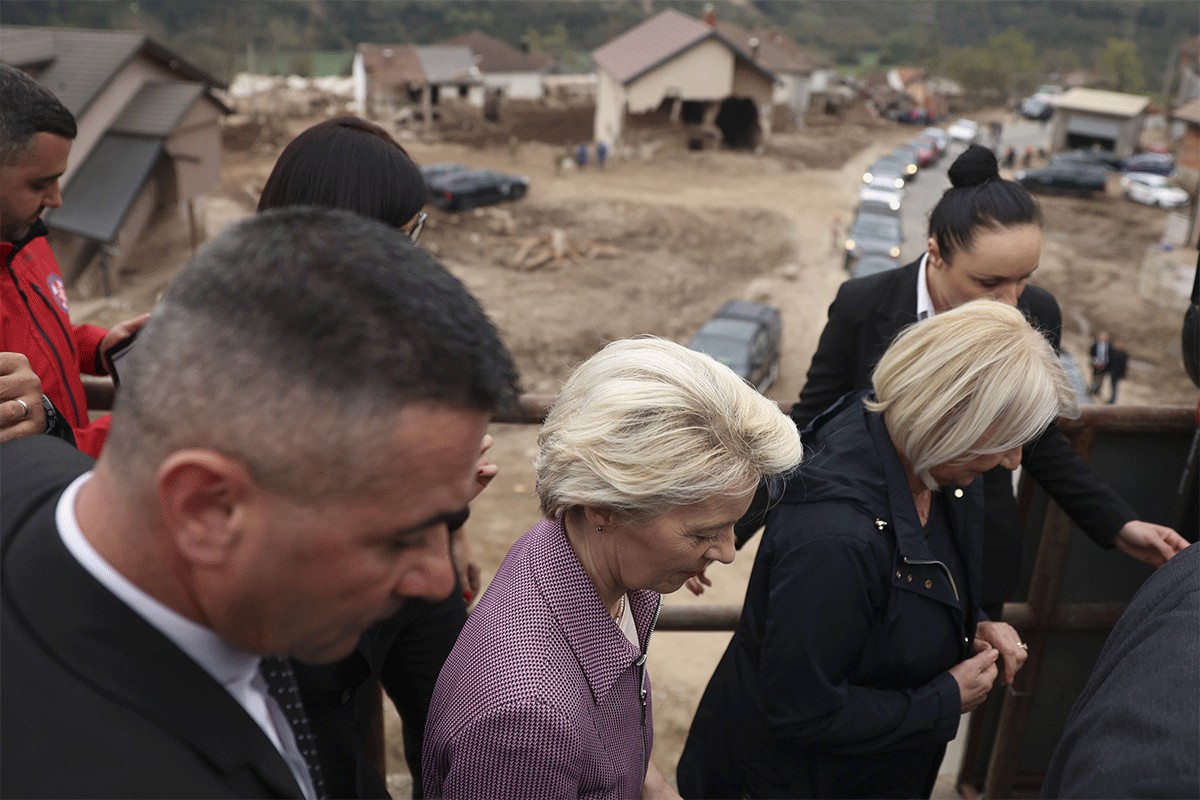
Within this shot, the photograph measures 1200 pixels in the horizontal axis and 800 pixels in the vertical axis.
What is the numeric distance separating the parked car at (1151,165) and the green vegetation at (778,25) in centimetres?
2563

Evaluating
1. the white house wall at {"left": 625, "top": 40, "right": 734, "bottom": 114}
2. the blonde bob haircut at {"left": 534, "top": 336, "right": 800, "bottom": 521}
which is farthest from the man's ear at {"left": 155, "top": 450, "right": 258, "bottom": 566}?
the white house wall at {"left": 625, "top": 40, "right": 734, "bottom": 114}

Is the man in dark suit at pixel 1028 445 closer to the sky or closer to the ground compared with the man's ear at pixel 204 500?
closer to the ground

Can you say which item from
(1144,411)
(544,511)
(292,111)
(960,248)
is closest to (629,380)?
(544,511)

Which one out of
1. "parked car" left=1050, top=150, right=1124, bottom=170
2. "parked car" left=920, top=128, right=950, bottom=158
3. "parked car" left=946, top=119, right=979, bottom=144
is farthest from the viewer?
"parked car" left=946, top=119, right=979, bottom=144

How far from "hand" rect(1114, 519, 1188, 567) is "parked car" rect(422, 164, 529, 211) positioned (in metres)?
24.5

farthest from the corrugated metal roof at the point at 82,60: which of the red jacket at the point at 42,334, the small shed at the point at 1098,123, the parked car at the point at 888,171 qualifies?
the small shed at the point at 1098,123

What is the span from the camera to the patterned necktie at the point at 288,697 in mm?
1470

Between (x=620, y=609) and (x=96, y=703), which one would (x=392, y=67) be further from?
(x=96, y=703)

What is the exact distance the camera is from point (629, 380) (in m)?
2.06

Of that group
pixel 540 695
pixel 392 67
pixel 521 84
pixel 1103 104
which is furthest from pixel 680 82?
pixel 540 695

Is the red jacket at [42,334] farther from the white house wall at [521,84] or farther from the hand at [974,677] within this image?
the white house wall at [521,84]

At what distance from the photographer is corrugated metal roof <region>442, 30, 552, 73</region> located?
43781mm

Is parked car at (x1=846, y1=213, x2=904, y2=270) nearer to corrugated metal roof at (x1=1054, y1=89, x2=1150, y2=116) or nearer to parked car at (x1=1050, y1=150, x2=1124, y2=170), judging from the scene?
parked car at (x1=1050, y1=150, x2=1124, y2=170)

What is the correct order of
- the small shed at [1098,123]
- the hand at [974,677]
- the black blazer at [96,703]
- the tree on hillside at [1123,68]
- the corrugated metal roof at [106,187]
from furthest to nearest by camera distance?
the tree on hillside at [1123,68] → the small shed at [1098,123] → the corrugated metal roof at [106,187] → the hand at [974,677] → the black blazer at [96,703]
